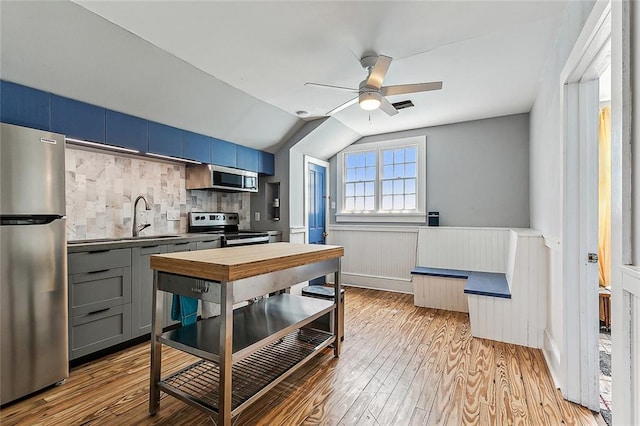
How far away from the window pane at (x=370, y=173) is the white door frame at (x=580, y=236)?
3.28m

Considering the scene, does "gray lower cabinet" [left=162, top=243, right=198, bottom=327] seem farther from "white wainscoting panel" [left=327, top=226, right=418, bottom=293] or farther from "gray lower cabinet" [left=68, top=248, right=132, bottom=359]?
"white wainscoting panel" [left=327, top=226, right=418, bottom=293]

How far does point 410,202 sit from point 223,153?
9.36ft

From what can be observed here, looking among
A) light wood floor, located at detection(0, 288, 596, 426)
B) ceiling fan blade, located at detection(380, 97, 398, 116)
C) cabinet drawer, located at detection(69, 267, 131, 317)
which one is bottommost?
light wood floor, located at detection(0, 288, 596, 426)

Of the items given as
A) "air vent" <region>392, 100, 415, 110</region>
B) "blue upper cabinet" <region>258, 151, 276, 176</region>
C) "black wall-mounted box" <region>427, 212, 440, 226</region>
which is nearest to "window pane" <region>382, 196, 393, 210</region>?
"black wall-mounted box" <region>427, 212, 440, 226</region>

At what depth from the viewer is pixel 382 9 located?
2.04 m

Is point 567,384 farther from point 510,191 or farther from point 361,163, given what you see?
point 361,163

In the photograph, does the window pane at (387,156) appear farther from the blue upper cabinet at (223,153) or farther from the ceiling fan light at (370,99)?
the ceiling fan light at (370,99)

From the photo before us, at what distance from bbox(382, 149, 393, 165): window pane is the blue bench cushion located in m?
1.78

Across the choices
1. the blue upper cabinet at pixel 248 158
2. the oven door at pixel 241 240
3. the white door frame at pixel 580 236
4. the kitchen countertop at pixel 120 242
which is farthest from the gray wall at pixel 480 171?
the kitchen countertop at pixel 120 242

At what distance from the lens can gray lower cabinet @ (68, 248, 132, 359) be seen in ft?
8.16

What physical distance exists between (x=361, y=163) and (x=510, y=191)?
7.36 feet

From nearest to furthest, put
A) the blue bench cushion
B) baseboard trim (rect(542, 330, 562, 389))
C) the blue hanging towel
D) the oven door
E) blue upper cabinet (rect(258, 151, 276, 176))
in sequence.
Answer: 1. the blue hanging towel
2. baseboard trim (rect(542, 330, 562, 389))
3. the blue bench cushion
4. the oven door
5. blue upper cabinet (rect(258, 151, 276, 176))

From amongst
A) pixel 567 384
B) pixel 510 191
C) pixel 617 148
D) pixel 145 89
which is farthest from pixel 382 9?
pixel 510 191

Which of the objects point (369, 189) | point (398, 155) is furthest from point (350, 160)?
point (398, 155)
